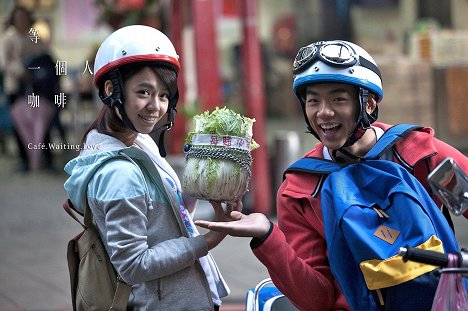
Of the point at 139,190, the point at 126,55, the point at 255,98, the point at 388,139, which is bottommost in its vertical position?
the point at 255,98

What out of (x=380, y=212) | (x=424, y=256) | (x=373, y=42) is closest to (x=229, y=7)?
(x=373, y=42)

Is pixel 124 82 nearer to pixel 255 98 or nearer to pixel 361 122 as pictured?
pixel 361 122

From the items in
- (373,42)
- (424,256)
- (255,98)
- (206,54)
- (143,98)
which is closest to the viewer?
(424,256)

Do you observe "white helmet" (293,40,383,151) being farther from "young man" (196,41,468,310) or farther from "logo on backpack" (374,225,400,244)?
"logo on backpack" (374,225,400,244)

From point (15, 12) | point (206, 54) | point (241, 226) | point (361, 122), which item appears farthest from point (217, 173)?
point (15, 12)

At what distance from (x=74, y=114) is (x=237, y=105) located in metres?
2.03

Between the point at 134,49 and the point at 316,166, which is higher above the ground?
the point at 134,49

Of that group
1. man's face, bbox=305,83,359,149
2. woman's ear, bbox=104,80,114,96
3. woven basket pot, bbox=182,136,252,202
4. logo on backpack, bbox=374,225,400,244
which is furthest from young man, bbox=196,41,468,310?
woman's ear, bbox=104,80,114,96

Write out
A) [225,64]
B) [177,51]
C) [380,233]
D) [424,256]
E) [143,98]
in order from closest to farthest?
1. [424,256]
2. [380,233]
3. [143,98]
4. [177,51]
5. [225,64]

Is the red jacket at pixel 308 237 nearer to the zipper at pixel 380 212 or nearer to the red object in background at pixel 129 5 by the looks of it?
the zipper at pixel 380 212

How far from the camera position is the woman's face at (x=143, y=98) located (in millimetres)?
3256

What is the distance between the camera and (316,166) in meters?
3.29

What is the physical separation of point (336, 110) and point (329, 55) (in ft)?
0.63

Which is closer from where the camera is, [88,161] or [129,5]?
[88,161]
